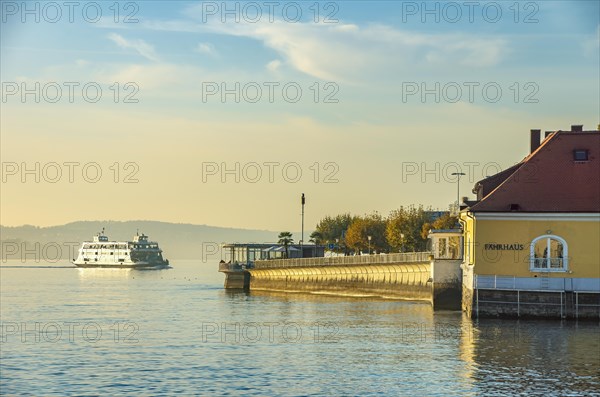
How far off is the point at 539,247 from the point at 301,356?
735 inches

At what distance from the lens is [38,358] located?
43219mm

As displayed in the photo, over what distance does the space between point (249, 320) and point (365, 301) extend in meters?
23.3

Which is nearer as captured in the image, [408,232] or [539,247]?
[539,247]

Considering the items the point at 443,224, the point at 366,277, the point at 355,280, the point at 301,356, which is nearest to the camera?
the point at 301,356

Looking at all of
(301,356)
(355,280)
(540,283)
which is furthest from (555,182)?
(355,280)

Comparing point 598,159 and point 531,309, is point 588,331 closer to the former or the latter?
point 531,309

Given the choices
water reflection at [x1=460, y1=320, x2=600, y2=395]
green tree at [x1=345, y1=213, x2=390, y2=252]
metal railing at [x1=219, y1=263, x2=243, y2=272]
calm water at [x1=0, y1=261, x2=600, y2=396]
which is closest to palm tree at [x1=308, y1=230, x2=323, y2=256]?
green tree at [x1=345, y1=213, x2=390, y2=252]

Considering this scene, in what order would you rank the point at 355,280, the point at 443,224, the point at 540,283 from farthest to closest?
the point at 443,224 → the point at 355,280 → the point at 540,283

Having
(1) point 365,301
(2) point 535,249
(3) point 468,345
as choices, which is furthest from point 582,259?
(1) point 365,301

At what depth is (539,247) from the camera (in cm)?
5697

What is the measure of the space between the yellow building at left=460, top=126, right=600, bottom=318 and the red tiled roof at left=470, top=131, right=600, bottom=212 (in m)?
0.05

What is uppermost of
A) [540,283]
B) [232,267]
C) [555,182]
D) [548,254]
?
[555,182]

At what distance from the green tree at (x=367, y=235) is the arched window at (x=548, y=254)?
272 feet

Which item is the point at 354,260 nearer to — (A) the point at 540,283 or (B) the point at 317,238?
(A) the point at 540,283
